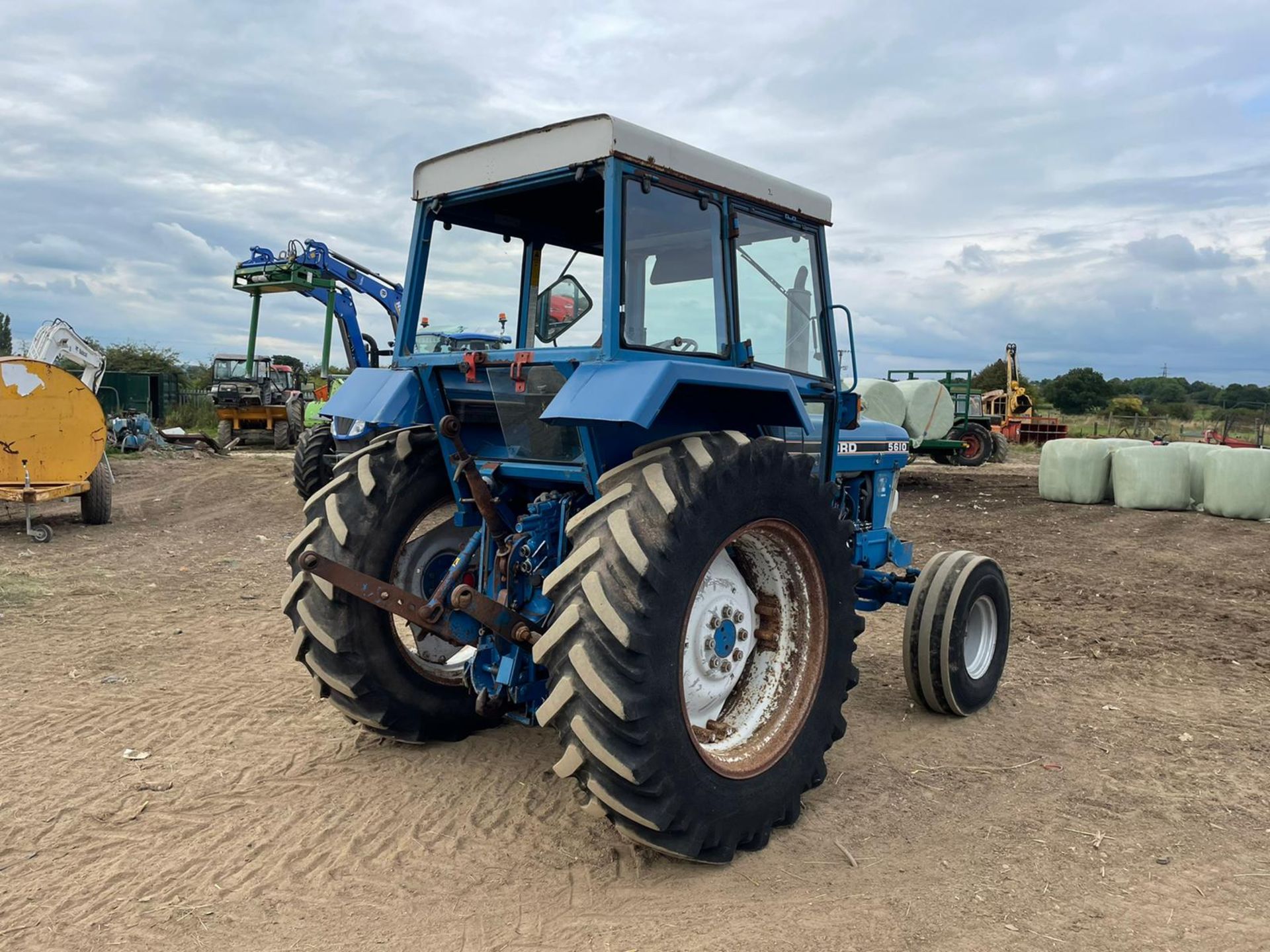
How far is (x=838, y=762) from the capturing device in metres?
4.19

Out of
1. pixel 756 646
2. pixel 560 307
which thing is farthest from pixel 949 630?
pixel 560 307

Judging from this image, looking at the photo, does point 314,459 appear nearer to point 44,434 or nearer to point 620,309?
point 44,434

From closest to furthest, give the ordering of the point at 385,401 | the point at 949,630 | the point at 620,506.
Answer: the point at 620,506
the point at 385,401
the point at 949,630

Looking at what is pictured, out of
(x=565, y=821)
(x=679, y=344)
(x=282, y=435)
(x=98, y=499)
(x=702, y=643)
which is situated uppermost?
(x=679, y=344)

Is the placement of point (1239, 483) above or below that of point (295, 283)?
below

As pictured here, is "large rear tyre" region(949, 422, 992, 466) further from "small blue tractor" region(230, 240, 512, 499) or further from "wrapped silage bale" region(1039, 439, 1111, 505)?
"small blue tractor" region(230, 240, 512, 499)

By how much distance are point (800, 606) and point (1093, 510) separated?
11256 millimetres

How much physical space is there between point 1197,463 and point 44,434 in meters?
14.6

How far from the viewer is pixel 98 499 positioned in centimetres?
1034

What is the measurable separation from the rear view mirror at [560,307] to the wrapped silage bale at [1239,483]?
11.6m

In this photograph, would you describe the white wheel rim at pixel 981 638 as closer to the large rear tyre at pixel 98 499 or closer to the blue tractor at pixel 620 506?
the blue tractor at pixel 620 506

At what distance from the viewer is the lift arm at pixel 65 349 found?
1133 cm

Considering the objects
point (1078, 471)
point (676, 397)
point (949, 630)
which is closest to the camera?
point (676, 397)

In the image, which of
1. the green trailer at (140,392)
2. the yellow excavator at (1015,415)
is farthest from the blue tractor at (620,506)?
the green trailer at (140,392)
